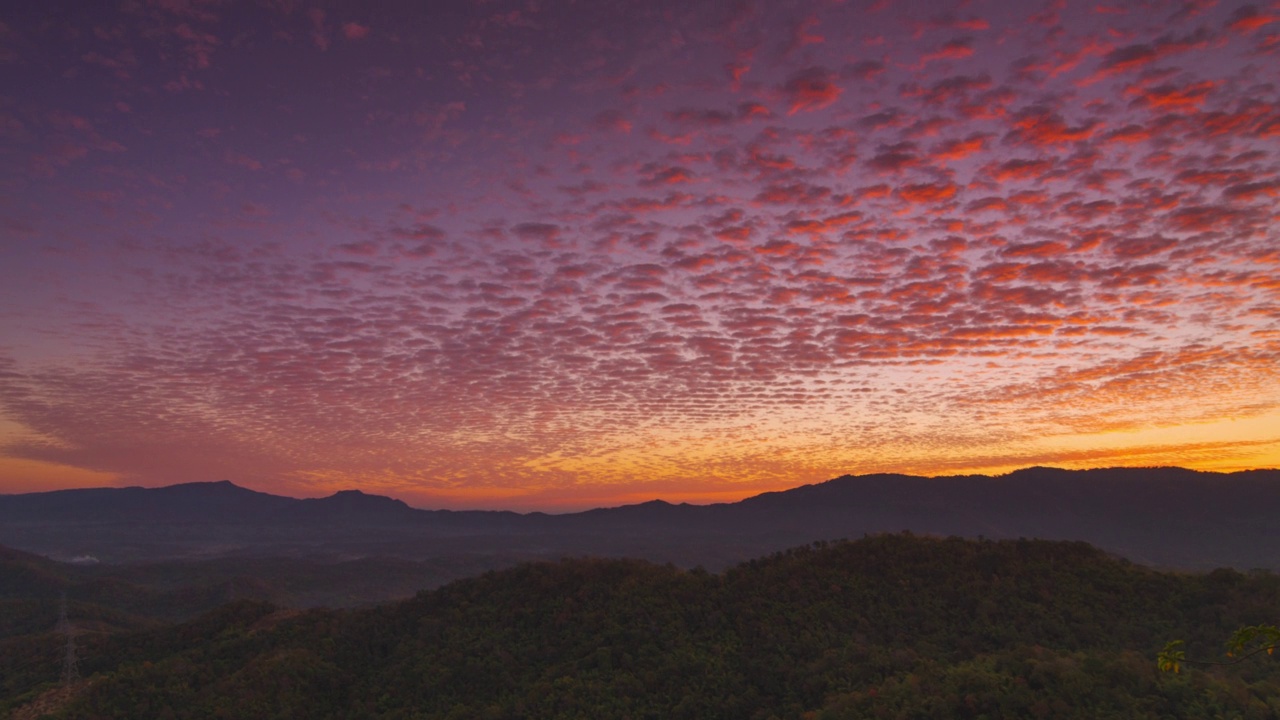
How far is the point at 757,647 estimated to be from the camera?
3503 centimetres

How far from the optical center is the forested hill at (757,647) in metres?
24.7

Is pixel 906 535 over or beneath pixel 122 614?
over

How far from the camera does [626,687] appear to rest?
33125 millimetres

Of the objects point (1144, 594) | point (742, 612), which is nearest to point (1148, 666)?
point (1144, 594)

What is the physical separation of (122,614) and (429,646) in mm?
79310

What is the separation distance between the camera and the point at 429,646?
42500 millimetres

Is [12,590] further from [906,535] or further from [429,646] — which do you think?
[906,535]

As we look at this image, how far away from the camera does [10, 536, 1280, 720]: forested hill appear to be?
80.9ft

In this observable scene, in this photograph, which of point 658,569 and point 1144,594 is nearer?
point 1144,594

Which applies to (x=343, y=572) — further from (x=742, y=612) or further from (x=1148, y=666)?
(x=1148, y=666)

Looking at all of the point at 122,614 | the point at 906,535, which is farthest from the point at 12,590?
the point at 906,535

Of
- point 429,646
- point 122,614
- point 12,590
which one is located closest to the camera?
point 429,646

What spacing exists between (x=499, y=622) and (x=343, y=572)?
139889 millimetres

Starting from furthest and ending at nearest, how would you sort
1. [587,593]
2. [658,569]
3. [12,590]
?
[12,590], [658,569], [587,593]
